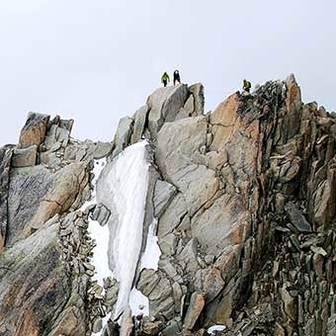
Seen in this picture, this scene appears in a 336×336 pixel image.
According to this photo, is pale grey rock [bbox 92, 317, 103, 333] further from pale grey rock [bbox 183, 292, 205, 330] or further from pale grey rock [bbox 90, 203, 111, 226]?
pale grey rock [bbox 90, 203, 111, 226]

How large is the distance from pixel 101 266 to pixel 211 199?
938cm

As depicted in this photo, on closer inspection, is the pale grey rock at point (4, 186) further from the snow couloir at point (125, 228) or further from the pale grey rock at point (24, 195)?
the snow couloir at point (125, 228)

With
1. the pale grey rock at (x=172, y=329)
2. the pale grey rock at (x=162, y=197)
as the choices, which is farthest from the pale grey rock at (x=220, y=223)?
the pale grey rock at (x=172, y=329)

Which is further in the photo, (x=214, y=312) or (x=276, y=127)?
(x=276, y=127)

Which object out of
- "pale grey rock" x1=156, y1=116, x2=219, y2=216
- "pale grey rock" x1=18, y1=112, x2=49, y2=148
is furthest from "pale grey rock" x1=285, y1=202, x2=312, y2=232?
"pale grey rock" x1=18, y1=112, x2=49, y2=148

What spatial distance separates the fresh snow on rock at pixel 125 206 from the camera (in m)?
45.1

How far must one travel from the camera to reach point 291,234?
45.0 meters

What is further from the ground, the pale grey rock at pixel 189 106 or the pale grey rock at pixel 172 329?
the pale grey rock at pixel 189 106

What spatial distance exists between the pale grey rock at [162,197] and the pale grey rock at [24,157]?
42.1 feet

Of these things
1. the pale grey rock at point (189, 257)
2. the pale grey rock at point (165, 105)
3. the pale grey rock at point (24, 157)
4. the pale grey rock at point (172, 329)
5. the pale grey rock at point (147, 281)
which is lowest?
the pale grey rock at point (172, 329)

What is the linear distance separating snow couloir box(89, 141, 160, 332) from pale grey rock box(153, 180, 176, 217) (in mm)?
782

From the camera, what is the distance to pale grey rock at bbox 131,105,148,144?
54.2m

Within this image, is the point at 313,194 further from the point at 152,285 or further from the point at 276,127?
the point at 152,285

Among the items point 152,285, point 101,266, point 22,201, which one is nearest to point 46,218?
point 22,201
